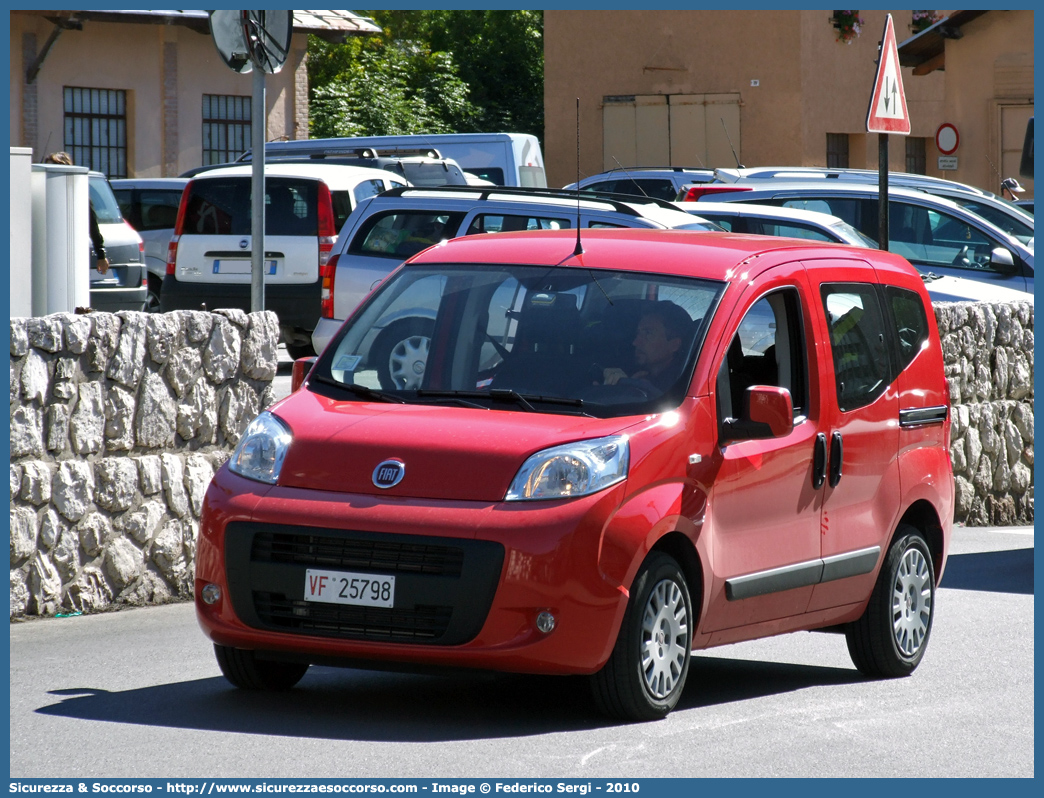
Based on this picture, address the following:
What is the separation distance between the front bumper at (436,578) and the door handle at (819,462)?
1.25m

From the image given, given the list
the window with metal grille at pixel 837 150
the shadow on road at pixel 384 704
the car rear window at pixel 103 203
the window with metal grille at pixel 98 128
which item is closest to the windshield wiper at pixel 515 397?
the shadow on road at pixel 384 704

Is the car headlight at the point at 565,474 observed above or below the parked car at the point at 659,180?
below

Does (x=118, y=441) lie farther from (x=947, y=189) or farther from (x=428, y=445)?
(x=947, y=189)

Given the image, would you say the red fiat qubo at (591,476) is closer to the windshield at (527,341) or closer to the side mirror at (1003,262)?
the windshield at (527,341)

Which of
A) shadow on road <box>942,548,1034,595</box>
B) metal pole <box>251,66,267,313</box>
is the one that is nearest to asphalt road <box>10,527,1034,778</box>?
shadow on road <box>942,548,1034,595</box>

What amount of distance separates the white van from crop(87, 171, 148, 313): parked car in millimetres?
6339

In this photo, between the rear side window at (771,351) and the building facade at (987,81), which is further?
the building facade at (987,81)

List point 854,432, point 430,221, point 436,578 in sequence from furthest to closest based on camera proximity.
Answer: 1. point 430,221
2. point 854,432
3. point 436,578

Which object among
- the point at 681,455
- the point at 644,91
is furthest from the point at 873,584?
the point at 644,91

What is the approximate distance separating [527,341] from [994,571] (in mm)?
5410

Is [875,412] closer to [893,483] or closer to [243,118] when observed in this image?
[893,483]

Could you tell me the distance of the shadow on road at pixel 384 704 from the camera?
5.96 meters

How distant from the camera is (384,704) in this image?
6422 millimetres

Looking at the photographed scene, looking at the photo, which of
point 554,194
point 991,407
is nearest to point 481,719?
point 991,407
